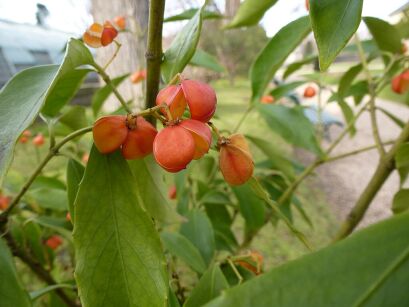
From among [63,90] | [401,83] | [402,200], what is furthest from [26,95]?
[401,83]

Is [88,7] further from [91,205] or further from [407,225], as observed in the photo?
[407,225]

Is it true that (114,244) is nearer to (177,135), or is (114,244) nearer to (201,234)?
(177,135)

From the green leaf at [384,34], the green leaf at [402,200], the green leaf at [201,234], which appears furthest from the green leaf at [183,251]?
the green leaf at [384,34]

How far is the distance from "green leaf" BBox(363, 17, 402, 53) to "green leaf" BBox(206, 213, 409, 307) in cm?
48

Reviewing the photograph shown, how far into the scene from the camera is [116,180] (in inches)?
13.4

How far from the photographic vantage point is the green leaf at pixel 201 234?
0.71 m

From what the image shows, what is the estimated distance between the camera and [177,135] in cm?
28

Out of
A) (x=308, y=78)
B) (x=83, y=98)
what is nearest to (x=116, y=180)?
(x=308, y=78)

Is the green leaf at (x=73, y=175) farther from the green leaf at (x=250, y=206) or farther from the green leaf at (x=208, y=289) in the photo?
the green leaf at (x=250, y=206)

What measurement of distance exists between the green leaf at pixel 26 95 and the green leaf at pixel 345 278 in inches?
7.3

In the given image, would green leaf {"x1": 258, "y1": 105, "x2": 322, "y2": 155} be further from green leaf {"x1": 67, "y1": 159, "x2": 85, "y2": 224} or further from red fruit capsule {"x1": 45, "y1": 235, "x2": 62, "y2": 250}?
red fruit capsule {"x1": 45, "y1": 235, "x2": 62, "y2": 250}

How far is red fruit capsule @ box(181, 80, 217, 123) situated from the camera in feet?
0.95

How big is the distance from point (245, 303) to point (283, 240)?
1618mm

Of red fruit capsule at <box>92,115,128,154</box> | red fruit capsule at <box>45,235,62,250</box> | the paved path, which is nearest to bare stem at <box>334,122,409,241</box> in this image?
red fruit capsule at <box>92,115,128,154</box>
